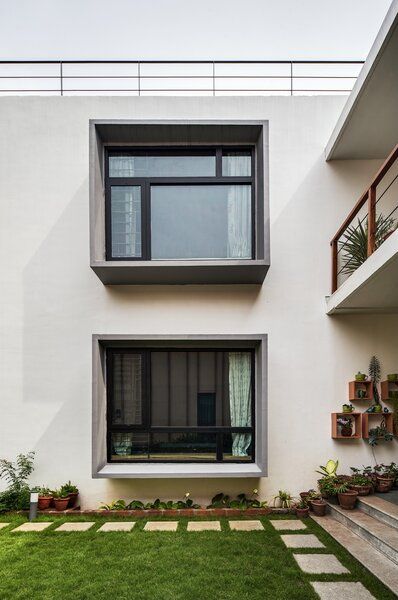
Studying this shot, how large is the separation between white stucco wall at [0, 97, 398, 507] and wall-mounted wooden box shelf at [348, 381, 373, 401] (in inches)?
6.0

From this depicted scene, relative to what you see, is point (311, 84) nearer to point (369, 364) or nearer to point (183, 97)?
point (183, 97)

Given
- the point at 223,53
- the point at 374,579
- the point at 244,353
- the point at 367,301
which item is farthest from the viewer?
the point at 223,53

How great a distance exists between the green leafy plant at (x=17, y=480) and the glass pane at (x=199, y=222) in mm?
3622

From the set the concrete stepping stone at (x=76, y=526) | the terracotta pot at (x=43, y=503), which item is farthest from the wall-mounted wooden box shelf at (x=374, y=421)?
the terracotta pot at (x=43, y=503)

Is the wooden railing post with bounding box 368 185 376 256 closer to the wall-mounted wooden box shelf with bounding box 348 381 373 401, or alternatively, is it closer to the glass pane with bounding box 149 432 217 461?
the wall-mounted wooden box shelf with bounding box 348 381 373 401

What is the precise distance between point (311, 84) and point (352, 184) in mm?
2233

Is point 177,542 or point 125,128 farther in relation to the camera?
point 125,128

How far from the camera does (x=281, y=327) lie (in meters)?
6.43

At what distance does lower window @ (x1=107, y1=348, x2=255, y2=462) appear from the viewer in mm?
6340

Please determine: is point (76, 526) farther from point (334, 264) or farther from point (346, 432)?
point (334, 264)

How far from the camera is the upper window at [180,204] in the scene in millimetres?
6320

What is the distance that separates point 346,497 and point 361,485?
370 millimetres

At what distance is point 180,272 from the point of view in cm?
600

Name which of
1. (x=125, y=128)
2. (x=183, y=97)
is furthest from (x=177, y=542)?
(x=183, y=97)
